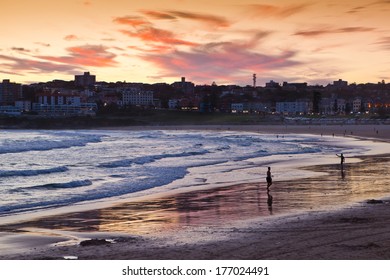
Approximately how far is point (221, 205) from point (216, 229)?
4.76m

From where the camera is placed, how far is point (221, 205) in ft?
64.2

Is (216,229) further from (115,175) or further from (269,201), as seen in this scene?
(115,175)

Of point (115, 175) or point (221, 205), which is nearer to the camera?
point (221, 205)

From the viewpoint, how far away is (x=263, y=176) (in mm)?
29578

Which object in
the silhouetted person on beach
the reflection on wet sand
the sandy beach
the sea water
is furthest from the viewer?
the sea water

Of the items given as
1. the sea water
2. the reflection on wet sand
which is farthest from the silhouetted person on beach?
the sea water

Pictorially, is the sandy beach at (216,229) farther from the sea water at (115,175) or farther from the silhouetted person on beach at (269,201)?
the sea water at (115,175)

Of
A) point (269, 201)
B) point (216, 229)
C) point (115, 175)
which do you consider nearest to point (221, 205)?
point (269, 201)

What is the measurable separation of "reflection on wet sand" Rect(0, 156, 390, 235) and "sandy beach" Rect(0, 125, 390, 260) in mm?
31

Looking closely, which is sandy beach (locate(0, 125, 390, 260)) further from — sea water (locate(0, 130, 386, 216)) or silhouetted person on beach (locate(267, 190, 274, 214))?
sea water (locate(0, 130, 386, 216))

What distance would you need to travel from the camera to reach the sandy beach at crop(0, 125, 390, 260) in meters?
11.9

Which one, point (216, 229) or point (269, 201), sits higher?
point (216, 229)

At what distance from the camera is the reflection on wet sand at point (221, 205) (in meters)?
16.1
